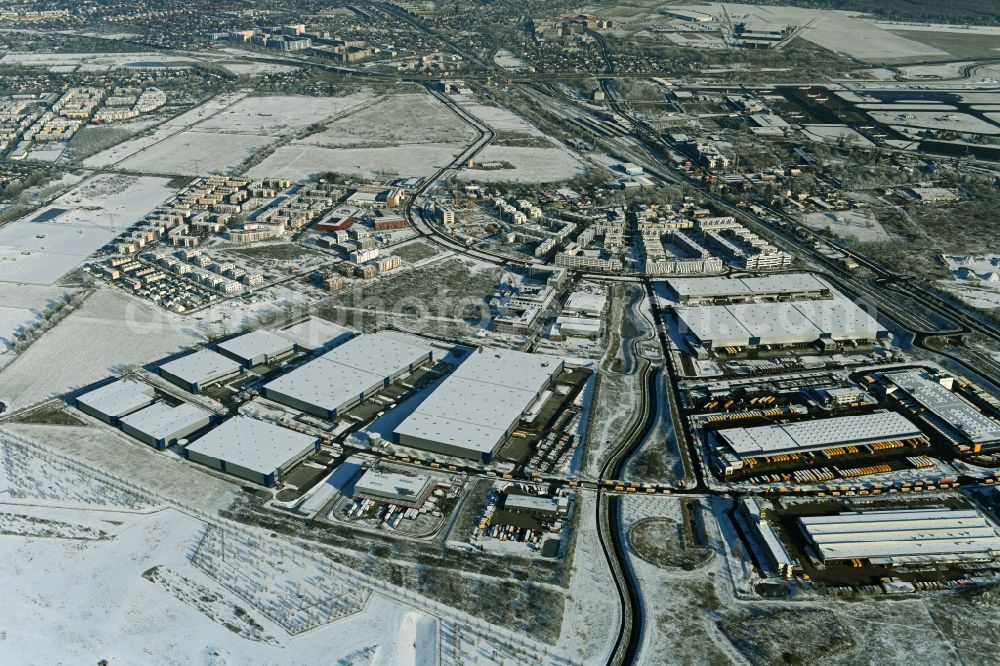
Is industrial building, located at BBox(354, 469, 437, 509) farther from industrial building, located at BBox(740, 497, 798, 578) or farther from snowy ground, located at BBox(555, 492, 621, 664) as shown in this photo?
industrial building, located at BBox(740, 497, 798, 578)

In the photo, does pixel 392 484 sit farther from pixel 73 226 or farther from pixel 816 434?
pixel 73 226

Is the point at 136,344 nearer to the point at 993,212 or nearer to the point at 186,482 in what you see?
the point at 186,482

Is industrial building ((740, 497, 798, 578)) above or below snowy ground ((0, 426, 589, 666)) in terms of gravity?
above

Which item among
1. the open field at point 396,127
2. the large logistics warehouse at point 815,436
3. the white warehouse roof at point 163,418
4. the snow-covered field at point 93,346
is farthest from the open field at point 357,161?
the large logistics warehouse at point 815,436

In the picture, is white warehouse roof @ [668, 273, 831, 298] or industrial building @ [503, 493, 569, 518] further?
white warehouse roof @ [668, 273, 831, 298]

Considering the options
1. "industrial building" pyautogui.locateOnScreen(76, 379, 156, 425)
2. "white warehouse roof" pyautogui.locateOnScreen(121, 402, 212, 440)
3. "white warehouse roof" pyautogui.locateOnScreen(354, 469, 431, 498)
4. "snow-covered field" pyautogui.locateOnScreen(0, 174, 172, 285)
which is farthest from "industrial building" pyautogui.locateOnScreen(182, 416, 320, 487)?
"snow-covered field" pyautogui.locateOnScreen(0, 174, 172, 285)

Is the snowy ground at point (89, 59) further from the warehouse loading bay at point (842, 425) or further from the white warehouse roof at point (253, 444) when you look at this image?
the warehouse loading bay at point (842, 425)

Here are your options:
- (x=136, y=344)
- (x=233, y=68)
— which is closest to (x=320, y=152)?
(x=136, y=344)
